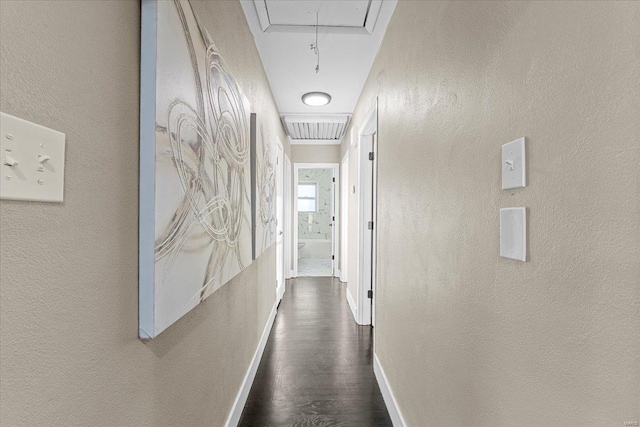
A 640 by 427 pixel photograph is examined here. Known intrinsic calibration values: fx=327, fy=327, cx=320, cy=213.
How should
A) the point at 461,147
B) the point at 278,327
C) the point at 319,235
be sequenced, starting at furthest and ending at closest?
the point at 319,235, the point at 278,327, the point at 461,147

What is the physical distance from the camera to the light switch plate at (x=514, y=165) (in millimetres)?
751

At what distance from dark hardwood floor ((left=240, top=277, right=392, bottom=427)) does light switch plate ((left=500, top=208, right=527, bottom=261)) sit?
4.97 ft

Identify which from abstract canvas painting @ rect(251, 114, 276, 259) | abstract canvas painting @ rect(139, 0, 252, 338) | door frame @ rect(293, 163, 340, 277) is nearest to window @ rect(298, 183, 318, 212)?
door frame @ rect(293, 163, 340, 277)

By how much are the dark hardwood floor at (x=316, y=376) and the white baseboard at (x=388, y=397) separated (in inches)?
1.7

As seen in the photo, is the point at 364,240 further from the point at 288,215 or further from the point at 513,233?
the point at 513,233

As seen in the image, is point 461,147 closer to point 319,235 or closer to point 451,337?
point 451,337

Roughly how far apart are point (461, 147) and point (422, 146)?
1.31ft

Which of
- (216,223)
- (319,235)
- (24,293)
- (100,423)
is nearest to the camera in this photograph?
(24,293)

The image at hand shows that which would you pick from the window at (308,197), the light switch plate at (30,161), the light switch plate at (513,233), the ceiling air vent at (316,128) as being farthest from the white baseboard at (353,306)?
the window at (308,197)

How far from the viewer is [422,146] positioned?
147 centimetres

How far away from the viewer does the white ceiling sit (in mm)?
1972

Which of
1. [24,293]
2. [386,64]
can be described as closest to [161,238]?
[24,293]

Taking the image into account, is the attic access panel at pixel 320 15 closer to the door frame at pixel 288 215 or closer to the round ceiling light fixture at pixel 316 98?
the round ceiling light fixture at pixel 316 98

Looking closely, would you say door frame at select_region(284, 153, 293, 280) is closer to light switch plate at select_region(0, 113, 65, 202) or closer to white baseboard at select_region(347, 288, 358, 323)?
white baseboard at select_region(347, 288, 358, 323)
